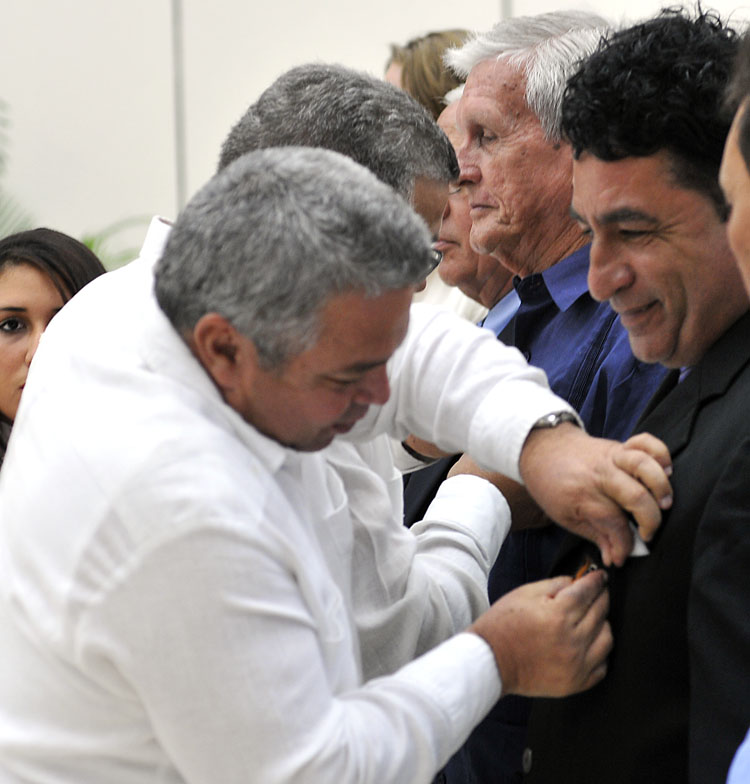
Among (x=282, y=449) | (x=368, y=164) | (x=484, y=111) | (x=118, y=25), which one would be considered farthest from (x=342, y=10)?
(x=282, y=449)

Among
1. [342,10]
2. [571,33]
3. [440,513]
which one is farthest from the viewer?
[342,10]

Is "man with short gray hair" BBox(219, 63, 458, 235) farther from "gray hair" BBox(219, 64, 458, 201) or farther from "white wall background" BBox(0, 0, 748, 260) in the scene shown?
"white wall background" BBox(0, 0, 748, 260)

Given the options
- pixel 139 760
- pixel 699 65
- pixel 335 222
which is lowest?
pixel 139 760

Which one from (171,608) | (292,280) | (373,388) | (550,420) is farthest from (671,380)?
(171,608)

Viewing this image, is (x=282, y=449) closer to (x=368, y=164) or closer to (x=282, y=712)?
(x=282, y=712)

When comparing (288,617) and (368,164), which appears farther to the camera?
(368,164)

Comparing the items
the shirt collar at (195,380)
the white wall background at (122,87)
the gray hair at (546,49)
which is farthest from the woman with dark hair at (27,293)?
the white wall background at (122,87)

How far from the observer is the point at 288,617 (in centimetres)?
109

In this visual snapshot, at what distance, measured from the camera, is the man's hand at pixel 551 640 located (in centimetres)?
127

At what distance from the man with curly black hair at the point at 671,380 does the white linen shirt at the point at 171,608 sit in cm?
17

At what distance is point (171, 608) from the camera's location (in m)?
1.05

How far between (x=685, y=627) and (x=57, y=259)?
188 centimetres

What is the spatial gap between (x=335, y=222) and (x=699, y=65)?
549 mm

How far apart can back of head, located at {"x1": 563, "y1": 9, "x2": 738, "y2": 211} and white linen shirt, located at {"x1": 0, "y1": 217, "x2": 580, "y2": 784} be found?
566mm
